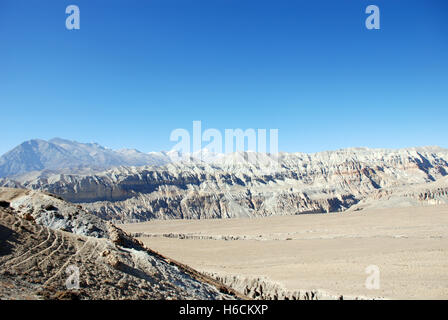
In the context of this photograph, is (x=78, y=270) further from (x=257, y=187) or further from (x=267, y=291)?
(x=257, y=187)

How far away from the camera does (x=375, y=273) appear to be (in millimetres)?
20906

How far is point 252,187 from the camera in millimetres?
112625

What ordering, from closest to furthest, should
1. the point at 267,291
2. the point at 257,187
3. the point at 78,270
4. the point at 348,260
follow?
the point at 78,270, the point at 267,291, the point at 348,260, the point at 257,187

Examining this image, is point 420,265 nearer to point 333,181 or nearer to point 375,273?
point 375,273

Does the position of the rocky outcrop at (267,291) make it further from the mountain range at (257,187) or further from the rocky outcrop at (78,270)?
the mountain range at (257,187)

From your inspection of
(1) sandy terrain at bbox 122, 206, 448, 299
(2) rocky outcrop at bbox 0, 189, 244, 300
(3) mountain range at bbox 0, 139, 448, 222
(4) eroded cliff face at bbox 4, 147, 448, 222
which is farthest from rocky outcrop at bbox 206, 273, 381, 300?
(3) mountain range at bbox 0, 139, 448, 222

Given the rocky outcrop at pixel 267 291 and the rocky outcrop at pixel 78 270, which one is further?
the rocky outcrop at pixel 267 291

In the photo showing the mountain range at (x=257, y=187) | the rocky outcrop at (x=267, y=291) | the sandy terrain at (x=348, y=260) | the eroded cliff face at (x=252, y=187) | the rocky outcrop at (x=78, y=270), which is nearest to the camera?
the rocky outcrop at (x=78, y=270)

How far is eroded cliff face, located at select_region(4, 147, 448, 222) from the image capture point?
8731 cm

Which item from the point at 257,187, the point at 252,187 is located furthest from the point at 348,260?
the point at 257,187

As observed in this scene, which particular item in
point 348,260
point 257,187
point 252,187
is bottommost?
point 257,187

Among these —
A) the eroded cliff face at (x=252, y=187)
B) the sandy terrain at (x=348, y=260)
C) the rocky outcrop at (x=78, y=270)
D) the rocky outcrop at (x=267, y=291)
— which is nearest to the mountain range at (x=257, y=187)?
the eroded cliff face at (x=252, y=187)

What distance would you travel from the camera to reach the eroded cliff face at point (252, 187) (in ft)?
286

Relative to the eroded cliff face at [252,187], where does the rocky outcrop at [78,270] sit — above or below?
above
